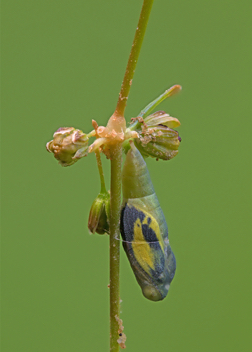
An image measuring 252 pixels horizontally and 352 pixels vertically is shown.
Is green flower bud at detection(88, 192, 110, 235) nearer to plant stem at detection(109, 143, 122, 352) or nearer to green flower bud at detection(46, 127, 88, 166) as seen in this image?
plant stem at detection(109, 143, 122, 352)

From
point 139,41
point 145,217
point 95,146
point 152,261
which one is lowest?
point 152,261

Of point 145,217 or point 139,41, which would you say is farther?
point 145,217

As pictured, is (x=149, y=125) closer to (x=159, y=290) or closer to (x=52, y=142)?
(x=52, y=142)

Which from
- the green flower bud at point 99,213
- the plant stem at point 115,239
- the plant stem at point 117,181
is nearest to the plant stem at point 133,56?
the plant stem at point 117,181

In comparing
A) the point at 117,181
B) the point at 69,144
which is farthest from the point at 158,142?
the point at 69,144

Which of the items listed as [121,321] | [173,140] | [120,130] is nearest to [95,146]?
[120,130]

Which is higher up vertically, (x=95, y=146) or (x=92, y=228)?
(x=95, y=146)

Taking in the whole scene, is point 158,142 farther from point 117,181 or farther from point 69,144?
point 69,144
